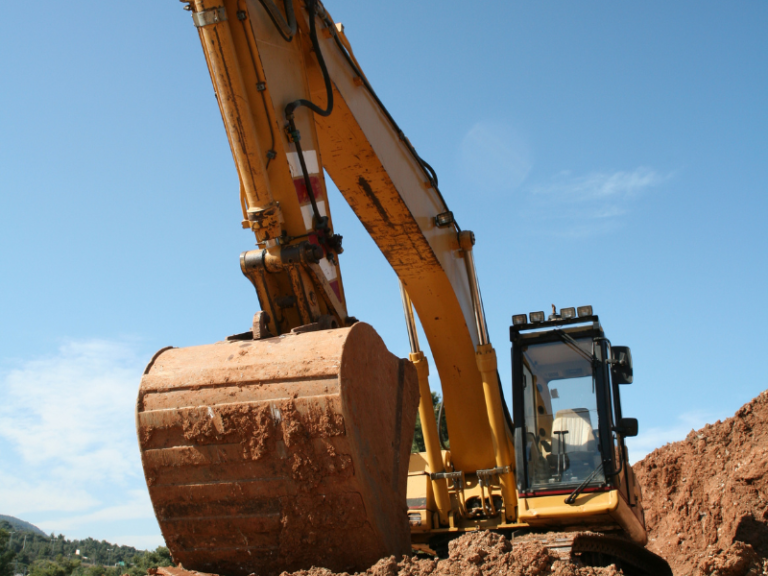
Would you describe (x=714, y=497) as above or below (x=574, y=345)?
below

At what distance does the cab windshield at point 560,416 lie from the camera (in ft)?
17.9

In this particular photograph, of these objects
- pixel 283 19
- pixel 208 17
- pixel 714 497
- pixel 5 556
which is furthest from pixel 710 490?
pixel 5 556

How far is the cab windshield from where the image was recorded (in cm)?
546

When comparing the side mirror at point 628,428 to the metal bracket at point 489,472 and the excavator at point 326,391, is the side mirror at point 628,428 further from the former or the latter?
the metal bracket at point 489,472

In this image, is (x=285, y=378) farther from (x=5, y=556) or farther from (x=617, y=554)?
(x=5, y=556)

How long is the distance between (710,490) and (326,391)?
8258 millimetres

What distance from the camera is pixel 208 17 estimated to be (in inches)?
145

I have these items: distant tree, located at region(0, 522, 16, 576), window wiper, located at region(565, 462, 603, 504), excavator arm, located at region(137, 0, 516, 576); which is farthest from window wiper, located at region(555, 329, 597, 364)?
distant tree, located at region(0, 522, 16, 576)

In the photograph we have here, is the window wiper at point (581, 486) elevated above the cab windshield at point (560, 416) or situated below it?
below

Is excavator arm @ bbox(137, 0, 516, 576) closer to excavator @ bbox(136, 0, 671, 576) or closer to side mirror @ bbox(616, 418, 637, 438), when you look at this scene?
excavator @ bbox(136, 0, 671, 576)

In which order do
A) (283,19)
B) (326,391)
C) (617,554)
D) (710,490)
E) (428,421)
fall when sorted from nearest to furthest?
(326,391) → (283,19) → (617,554) → (428,421) → (710,490)

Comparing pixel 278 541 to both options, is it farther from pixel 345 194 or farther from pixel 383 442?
pixel 345 194

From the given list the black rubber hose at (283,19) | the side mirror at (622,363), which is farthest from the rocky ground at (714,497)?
the black rubber hose at (283,19)

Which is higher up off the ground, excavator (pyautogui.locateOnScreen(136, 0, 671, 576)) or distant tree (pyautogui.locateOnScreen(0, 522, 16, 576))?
excavator (pyautogui.locateOnScreen(136, 0, 671, 576))
